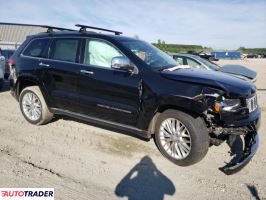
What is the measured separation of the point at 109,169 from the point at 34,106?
274cm

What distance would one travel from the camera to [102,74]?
4859 mm

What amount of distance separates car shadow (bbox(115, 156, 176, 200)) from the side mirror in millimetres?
1496

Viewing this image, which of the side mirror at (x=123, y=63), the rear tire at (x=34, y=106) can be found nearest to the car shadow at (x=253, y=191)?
the side mirror at (x=123, y=63)

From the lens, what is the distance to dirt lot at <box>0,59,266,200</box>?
356cm

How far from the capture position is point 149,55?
16.8 ft

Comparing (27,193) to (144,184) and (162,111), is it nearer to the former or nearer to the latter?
(144,184)

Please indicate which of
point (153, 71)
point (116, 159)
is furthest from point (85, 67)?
point (116, 159)

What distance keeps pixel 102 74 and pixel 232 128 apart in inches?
87.5

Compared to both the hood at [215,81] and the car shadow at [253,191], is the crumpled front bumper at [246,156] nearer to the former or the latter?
the car shadow at [253,191]

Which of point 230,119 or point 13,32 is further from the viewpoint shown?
point 13,32

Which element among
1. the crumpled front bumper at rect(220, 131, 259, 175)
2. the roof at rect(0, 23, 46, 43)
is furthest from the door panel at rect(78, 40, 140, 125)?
the roof at rect(0, 23, 46, 43)

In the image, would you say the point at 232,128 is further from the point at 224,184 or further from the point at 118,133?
the point at 118,133

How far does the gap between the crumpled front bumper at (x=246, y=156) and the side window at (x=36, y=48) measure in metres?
4.09

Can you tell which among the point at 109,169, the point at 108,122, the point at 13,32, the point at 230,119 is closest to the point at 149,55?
the point at 108,122
